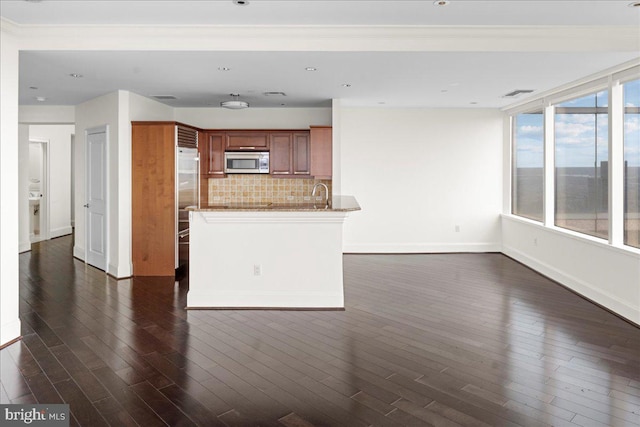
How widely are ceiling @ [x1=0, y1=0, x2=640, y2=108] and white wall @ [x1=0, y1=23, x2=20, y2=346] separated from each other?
14.1 inches

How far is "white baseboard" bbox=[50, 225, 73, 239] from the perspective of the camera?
9586 mm

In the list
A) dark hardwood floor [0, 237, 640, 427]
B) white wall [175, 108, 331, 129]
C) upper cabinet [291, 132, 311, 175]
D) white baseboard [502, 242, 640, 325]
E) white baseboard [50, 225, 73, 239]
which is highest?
white wall [175, 108, 331, 129]

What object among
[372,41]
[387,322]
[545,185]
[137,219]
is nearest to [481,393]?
[387,322]

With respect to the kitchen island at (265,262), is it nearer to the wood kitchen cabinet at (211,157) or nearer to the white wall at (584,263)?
the white wall at (584,263)

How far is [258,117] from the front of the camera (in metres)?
7.67

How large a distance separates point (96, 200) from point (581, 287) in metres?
6.56

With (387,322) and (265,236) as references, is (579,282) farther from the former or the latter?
(265,236)

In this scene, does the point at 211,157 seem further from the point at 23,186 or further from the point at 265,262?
the point at 23,186

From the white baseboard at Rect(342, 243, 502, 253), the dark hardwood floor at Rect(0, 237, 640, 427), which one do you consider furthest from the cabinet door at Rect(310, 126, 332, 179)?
the dark hardwood floor at Rect(0, 237, 640, 427)

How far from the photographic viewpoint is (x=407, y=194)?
25.6 feet

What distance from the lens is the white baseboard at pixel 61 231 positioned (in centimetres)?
959

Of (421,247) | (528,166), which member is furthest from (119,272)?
(528,166)

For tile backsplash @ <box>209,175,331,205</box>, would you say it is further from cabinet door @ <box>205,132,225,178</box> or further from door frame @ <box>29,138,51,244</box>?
door frame @ <box>29,138,51,244</box>

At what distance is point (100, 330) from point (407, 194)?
5.37 metres
